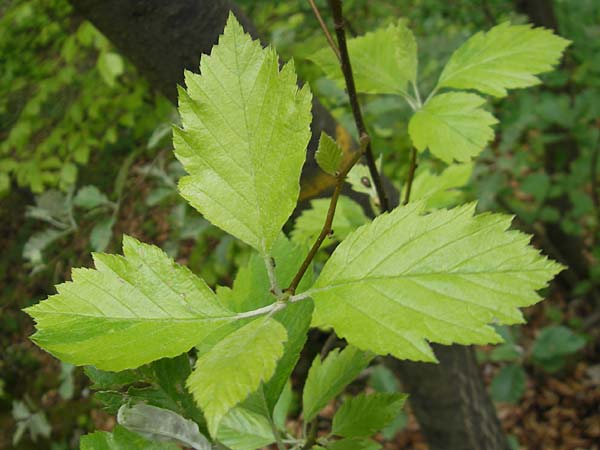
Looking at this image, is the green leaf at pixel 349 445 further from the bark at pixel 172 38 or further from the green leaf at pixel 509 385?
the green leaf at pixel 509 385

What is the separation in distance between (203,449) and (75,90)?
→ 120 inches

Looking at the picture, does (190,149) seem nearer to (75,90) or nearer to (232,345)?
(232,345)

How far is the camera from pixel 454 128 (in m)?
0.86

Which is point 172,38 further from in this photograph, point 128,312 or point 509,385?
point 509,385

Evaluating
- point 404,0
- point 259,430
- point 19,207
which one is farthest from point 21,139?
point 19,207

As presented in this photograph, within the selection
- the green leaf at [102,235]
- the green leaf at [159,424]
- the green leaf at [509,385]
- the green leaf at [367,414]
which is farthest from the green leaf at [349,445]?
the green leaf at [509,385]

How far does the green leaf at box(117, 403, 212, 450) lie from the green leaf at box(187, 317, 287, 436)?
7cm

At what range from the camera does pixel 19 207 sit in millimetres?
5723

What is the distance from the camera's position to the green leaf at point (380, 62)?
917mm

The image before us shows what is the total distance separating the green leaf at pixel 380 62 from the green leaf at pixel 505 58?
7cm

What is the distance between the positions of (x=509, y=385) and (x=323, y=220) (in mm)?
2251

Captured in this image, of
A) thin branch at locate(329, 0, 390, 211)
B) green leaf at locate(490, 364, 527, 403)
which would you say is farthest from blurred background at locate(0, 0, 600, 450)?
thin branch at locate(329, 0, 390, 211)

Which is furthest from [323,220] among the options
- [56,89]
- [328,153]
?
[56,89]

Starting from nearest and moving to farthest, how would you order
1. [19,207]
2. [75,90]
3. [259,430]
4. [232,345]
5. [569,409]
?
1. [232,345]
2. [259,430]
3. [75,90]
4. [569,409]
5. [19,207]
